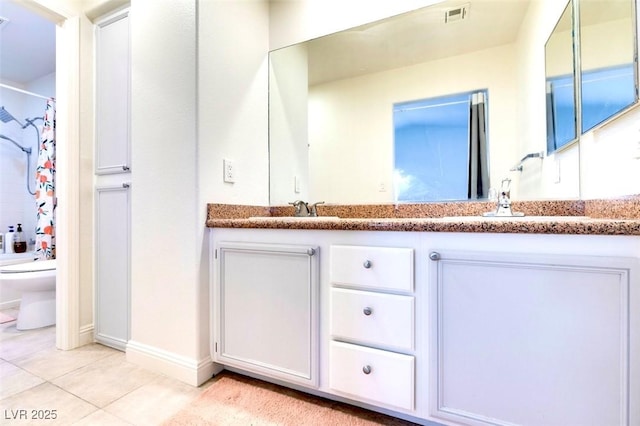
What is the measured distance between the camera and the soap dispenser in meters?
3.07

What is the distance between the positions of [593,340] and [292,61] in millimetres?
1993

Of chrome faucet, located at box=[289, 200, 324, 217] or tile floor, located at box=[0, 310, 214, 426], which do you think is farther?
chrome faucet, located at box=[289, 200, 324, 217]

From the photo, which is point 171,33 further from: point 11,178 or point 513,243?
point 11,178

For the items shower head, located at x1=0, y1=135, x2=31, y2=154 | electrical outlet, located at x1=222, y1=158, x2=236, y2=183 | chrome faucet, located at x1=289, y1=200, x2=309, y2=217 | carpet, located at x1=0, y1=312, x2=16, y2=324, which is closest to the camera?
electrical outlet, located at x1=222, y1=158, x2=236, y2=183

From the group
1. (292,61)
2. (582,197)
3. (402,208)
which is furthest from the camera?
(292,61)

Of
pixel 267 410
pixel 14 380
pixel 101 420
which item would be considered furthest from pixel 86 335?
pixel 267 410

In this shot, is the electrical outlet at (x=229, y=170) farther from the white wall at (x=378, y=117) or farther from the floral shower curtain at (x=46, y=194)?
the floral shower curtain at (x=46, y=194)

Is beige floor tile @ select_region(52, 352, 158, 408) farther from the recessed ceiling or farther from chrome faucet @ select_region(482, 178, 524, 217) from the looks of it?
the recessed ceiling

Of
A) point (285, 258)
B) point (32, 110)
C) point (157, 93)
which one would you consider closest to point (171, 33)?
point (157, 93)

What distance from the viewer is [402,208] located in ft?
5.42

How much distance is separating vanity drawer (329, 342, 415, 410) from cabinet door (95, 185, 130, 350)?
1.36 meters

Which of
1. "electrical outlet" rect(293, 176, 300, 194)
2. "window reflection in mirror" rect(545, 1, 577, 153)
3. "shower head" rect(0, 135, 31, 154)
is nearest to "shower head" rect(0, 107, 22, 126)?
"shower head" rect(0, 135, 31, 154)

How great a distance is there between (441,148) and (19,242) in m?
4.16

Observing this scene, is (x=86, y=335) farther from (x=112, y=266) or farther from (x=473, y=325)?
(x=473, y=325)
